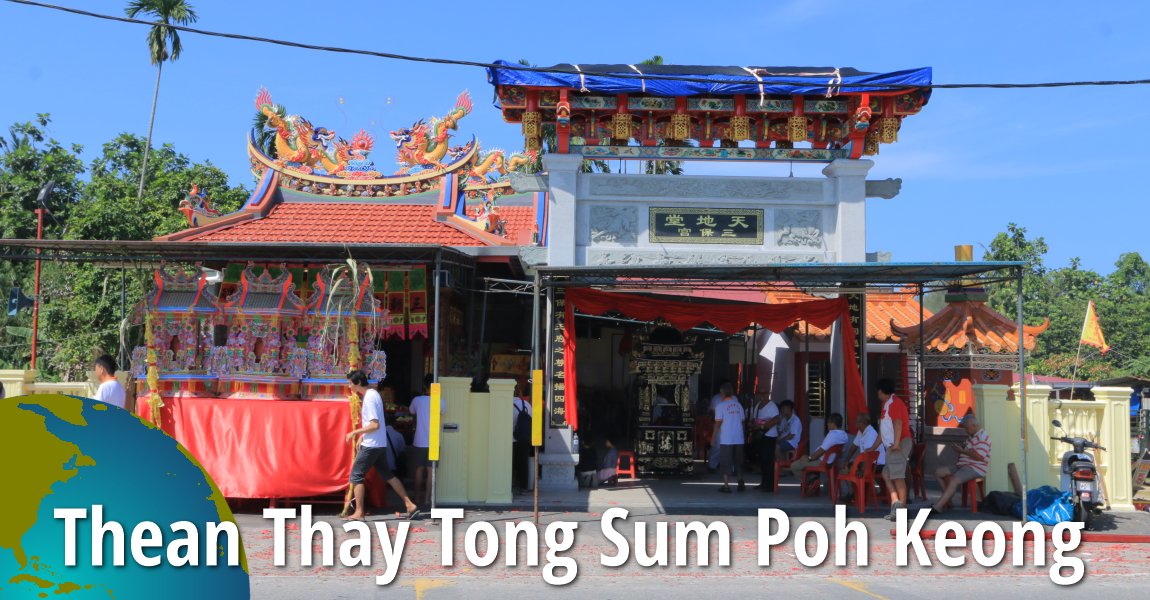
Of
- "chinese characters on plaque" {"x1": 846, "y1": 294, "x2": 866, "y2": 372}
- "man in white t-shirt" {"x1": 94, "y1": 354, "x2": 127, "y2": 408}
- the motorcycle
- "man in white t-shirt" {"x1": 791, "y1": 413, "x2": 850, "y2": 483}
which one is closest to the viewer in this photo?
"man in white t-shirt" {"x1": 94, "y1": 354, "x2": 127, "y2": 408}

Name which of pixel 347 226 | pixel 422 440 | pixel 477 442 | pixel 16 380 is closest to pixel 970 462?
pixel 477 442

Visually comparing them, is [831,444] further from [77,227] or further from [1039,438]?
[77,227]

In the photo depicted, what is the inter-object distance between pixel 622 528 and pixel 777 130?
6316 millimetres

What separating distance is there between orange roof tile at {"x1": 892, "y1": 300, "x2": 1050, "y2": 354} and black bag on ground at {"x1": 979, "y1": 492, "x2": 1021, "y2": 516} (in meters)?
4.82

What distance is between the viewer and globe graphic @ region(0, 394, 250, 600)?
3.04 m

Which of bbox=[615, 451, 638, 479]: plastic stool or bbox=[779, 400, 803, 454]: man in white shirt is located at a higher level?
bbox=[779, 400, 803, 454]: man in white shirt

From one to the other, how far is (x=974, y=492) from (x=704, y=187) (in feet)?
16.8

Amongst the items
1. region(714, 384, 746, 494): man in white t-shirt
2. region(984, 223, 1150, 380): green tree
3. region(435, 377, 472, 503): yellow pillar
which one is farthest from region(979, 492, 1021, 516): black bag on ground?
region(984, 223, 1150, 380): green tree

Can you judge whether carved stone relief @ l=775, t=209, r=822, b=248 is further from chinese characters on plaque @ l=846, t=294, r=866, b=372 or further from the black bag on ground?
the black bag on ground

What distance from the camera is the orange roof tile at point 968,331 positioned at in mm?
16703

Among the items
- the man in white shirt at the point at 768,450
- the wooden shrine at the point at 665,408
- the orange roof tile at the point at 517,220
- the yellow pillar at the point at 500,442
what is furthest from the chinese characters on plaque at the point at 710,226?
the orange roof tile at the point at 517,220

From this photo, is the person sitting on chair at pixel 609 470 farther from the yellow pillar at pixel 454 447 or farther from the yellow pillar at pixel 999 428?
the yellow pillar at pixel 999 428

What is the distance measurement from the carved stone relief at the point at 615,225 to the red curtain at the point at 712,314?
2.43 ft

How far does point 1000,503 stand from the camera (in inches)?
474
